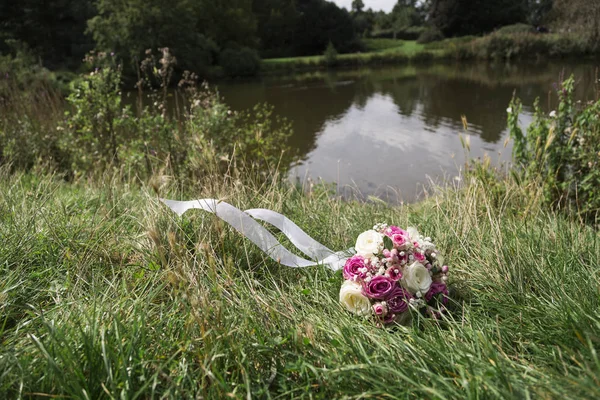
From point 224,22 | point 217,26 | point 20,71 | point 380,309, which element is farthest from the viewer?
point 224,22

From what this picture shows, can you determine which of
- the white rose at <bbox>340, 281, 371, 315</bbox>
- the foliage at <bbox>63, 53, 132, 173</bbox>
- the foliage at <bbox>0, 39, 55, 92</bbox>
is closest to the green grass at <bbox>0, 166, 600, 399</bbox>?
the white rose at <bbox>340, 281, 371, 315</bbox>

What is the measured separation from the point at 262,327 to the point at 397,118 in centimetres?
1281

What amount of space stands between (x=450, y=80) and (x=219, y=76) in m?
15.4

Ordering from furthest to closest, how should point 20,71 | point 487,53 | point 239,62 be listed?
point 487,53 → point 239,62 → point 20,71

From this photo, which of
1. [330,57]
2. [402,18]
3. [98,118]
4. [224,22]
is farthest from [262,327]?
[402,18]

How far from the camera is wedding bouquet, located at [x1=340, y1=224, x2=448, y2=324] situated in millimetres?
1739

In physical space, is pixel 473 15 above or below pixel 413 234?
above

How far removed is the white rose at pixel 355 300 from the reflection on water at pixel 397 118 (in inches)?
69.9

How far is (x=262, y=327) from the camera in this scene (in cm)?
161

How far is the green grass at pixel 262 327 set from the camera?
4.14ft

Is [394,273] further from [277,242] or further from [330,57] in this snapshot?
[330,57]

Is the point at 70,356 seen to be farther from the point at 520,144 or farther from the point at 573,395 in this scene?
the point at 520,144

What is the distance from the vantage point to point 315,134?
39.9 ft

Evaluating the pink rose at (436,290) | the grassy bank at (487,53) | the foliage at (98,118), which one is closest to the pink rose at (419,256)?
the pink rose at (436,290)
